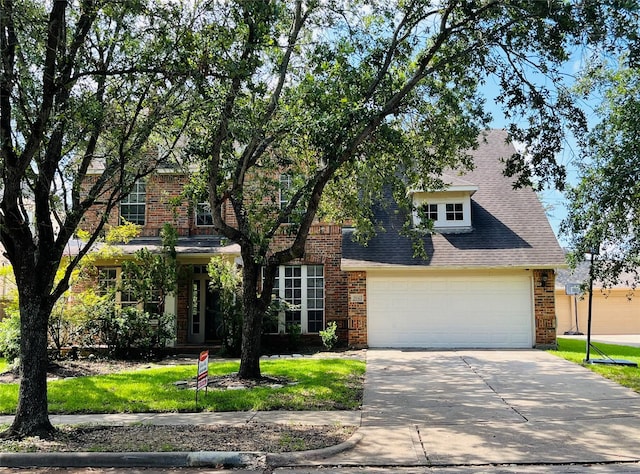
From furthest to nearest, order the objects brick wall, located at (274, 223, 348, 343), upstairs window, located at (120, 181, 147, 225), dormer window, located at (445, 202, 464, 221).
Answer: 1. upstairs window, located at (120, 181, 147, 225)
2. dormer window, located at (445, 202, 464, 221)
3. brick wall, located at (274, 223, 348, 343)

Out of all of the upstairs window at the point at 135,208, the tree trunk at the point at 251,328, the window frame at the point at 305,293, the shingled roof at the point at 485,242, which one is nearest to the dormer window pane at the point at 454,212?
the shingled roof at the point at 485,242

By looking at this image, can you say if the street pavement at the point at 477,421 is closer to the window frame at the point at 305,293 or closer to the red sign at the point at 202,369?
the red sign at the point at 202,369

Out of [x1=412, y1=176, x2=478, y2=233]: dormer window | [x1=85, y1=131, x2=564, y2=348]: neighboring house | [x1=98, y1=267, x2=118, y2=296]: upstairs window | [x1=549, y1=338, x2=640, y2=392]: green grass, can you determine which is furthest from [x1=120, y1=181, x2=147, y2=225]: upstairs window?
[x1=549, y1=338, x2=640, y2=392]: green grass

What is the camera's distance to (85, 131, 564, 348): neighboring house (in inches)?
679

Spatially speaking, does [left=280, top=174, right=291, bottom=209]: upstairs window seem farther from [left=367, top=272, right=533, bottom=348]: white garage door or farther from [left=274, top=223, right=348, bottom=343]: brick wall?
[left=367, top=272, right=533, bottom=348]: white garage door

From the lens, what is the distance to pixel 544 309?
17078 millimetres

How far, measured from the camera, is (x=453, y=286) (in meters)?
17.6

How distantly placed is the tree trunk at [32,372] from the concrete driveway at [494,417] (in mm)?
3797

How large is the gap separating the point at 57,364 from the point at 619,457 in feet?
42.2

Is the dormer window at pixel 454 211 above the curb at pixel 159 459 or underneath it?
above

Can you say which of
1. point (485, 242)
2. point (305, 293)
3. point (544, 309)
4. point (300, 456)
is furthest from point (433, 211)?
point (300, 456)

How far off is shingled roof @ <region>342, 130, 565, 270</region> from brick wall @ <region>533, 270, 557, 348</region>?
0.60m

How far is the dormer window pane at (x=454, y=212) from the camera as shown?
62.0 ft

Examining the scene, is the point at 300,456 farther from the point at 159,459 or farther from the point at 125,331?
the point at 125,331
